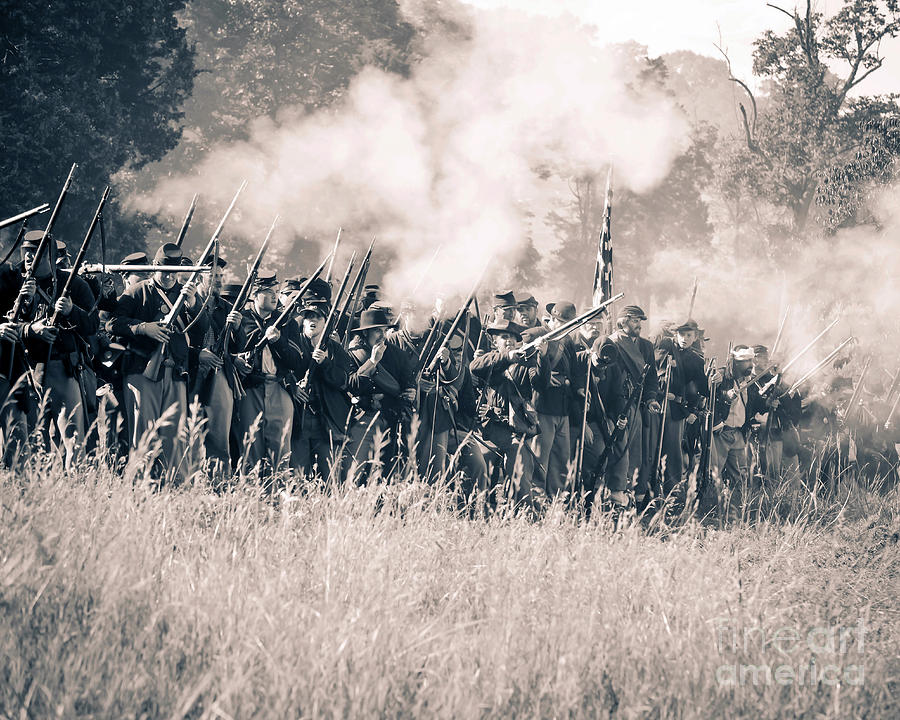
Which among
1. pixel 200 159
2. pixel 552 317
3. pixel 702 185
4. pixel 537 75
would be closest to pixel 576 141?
pixel 537 75

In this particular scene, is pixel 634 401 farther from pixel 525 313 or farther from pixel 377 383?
pixel 377 383

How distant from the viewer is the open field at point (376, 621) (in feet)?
10.7

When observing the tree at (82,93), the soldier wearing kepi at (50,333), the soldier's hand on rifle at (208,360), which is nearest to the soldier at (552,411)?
the soldier's hand on rifle at (208,360)

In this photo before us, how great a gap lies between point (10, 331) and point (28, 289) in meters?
0.28

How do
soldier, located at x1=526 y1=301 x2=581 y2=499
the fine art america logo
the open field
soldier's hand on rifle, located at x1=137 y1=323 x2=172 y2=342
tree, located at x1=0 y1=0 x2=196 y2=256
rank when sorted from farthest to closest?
tree, located at x1=0 y1=0 x2=196 y2=256 < soldier, located at x1=526 y1=301 x2=581 y2=499 < soldier's hand on rifle, located at x1=137 y1=323 x2=172 y2=342 < the fine art america logo < the open field

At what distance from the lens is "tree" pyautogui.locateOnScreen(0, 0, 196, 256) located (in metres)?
14.5

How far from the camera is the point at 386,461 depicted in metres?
8.08

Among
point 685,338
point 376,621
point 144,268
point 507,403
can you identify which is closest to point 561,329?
point 507,403

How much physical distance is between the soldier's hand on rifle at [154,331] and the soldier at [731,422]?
19.8 feet

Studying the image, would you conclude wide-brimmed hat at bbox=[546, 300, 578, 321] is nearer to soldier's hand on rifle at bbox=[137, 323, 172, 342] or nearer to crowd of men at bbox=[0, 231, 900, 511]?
crowd of men at bbox=[0, 231, 900, 511]

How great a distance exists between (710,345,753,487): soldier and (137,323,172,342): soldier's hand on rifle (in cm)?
604

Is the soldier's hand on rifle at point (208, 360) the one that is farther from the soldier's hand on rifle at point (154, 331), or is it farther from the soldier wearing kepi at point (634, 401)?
the soldier wearing kepi at point (634, 401)

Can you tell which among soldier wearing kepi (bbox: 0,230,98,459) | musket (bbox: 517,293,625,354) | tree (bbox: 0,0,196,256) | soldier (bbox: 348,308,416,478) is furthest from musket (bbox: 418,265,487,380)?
tree (bbox: 0,0,196,256)

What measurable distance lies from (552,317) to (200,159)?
16969 mm
